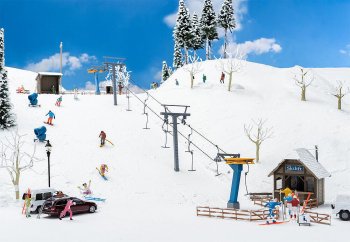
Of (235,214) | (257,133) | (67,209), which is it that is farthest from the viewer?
(257,133)

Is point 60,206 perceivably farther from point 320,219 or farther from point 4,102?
point 4,102

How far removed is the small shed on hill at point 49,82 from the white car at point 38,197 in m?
34.6

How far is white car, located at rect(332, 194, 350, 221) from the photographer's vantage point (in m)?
25.2

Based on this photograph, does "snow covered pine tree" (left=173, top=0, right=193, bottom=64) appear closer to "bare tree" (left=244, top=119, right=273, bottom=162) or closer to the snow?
the snow

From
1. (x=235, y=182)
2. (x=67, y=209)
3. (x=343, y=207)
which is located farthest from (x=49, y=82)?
(x=343, y=207)

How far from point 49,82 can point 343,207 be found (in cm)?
4481

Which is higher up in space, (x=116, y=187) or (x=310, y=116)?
(x=310, y=116)

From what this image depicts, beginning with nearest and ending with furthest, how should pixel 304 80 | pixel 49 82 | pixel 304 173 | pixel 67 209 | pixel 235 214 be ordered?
pixel 67 209 → pixel 235 214 → pixel 304 173 → pixel 49 82 → pixel 304 80

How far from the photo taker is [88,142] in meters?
39.0

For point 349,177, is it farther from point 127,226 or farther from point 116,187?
point 127,226

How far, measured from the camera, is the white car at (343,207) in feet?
82.8

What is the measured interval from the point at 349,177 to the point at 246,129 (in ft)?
39.0

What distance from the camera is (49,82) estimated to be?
196ft

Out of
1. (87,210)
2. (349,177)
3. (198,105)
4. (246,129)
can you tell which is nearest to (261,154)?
(246,129)
